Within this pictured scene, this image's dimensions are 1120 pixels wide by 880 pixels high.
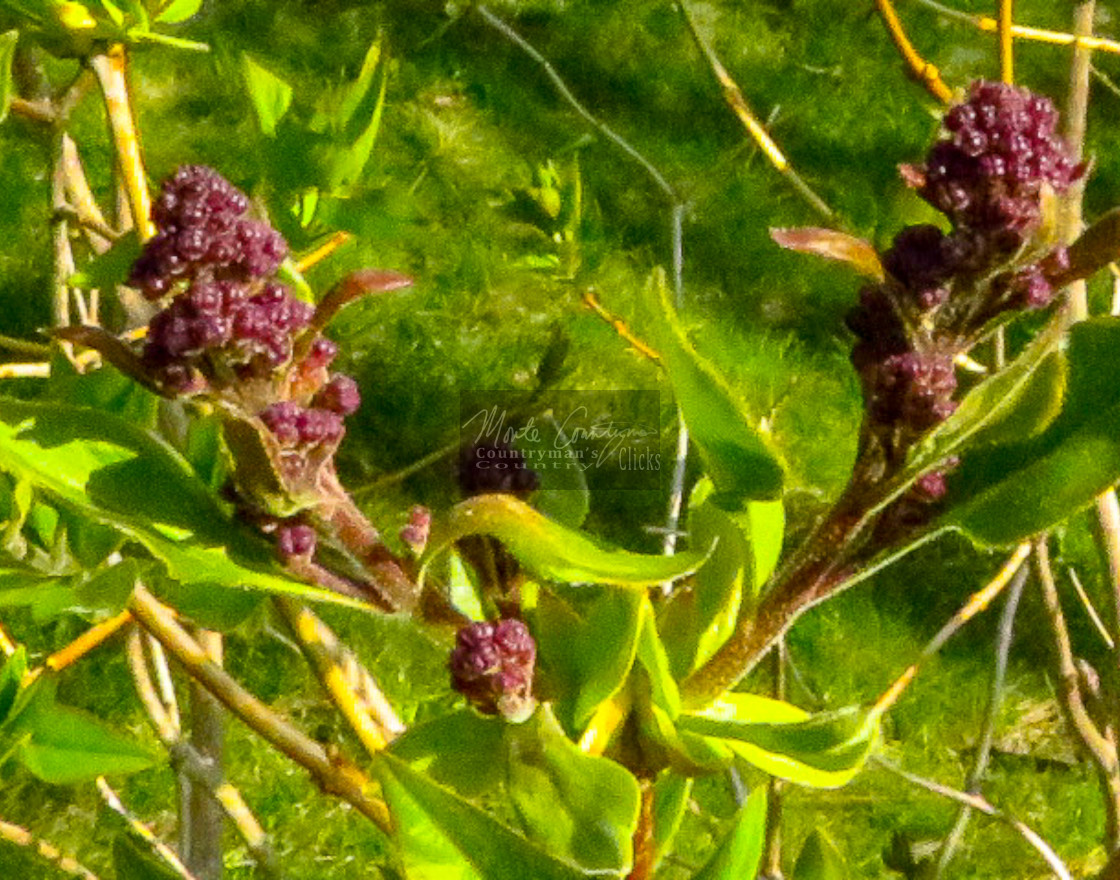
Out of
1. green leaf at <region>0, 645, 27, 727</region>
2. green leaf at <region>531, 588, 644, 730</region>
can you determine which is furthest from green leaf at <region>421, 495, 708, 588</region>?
green leaf at <region>0, 645, 27, 727</region>

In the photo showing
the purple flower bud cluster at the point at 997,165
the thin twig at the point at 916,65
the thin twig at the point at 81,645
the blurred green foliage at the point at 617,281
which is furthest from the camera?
the blurred green foliage at the point at 617,281

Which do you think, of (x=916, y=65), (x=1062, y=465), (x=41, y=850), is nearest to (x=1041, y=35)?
(x=916, y=65)

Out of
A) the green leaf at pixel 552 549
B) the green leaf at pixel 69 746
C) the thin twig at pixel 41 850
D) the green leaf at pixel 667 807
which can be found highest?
the green leaf at pixel 552 549

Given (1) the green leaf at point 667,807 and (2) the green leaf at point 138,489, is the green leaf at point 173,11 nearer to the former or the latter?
(2) the green leaf at point 138,489

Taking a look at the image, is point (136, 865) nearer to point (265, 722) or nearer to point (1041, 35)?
point (265, 722)

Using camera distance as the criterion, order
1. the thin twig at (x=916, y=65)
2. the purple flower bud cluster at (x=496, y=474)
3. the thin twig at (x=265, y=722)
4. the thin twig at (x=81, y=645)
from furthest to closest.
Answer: the thin twig at (x=916, y=65)
the thin twig at (x=81, y=645)
the thin twig at (x=265, y=722)
the purple flower bud cluster at (x=496, y=474)

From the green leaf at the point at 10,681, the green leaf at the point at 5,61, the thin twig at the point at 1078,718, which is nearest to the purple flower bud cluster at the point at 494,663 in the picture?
the green leaf at the point at 10,681
